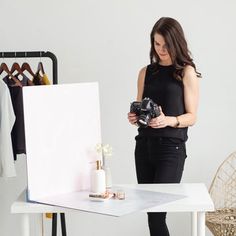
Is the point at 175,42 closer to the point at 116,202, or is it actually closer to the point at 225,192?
the point at 116,202

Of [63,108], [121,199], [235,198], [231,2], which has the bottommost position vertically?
[235,198]

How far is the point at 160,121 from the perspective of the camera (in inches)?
108

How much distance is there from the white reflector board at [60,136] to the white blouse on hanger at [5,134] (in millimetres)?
692

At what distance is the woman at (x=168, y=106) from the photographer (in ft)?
9.25

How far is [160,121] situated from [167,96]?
18cm

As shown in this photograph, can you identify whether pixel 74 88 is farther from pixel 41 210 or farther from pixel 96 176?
pixel 41 210

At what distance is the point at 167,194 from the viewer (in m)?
2.51

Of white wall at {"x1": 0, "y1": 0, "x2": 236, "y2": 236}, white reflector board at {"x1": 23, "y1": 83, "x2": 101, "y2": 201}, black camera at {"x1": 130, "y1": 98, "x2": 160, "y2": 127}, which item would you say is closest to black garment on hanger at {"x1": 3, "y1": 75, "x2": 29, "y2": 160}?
white wall at {"x1": 0, "y1": 0, "x2": 236, "y2": 236}

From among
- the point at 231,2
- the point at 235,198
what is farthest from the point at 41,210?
the point at 231,2

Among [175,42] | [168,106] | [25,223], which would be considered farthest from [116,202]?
[175,42]

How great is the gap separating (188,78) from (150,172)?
518 millimetres

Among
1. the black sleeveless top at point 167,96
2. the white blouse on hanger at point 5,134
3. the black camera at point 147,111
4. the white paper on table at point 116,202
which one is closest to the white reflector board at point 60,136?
the white paper on table at point 116,202

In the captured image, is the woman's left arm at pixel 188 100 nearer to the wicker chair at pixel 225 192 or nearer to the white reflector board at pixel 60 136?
the white reflector board at pixel 60 136

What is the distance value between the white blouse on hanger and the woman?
0.74 metres
